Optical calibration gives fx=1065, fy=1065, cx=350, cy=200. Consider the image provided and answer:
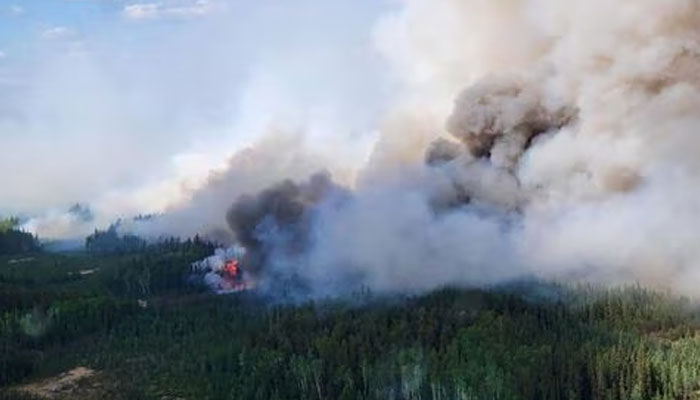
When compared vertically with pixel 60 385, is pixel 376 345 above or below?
above

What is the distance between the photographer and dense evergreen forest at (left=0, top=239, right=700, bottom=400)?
118500 mm

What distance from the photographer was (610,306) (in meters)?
148

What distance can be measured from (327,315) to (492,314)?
2470cm

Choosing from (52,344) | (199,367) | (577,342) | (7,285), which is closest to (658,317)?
(577,342)

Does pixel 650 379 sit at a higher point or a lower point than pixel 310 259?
lower

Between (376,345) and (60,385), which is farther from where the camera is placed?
(60,385)

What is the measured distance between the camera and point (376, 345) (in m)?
134

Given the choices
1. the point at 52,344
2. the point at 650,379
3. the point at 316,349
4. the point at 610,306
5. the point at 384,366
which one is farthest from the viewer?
the point at 52,344

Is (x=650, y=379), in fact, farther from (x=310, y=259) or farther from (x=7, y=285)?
(x=7, y=285)

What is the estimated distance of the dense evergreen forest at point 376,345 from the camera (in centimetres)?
11850

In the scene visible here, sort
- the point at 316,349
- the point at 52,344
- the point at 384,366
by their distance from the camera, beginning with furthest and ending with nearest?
the point at 52,344 < the point at 316,349 < the point at 384,366

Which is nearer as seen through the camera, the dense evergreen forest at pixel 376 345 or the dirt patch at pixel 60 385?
the dense evergreen forest at pixel 376 345

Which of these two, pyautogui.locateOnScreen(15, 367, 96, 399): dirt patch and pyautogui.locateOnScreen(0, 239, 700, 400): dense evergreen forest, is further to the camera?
pyautogui.locateOnScreen(15, 367, 96, 399): dirt patch

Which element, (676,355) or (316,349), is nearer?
(676,355)
